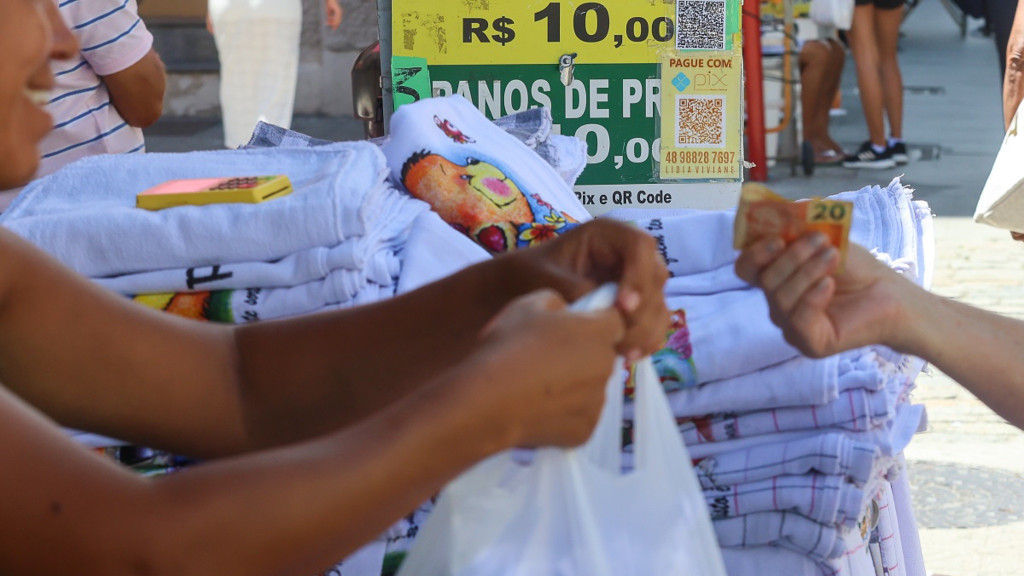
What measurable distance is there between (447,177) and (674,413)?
0.55 metres

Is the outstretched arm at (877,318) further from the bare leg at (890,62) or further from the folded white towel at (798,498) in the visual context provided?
the bare leg at (890,62)

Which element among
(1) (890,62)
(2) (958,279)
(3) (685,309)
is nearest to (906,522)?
(3) (685,309)

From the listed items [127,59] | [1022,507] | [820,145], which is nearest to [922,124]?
[820,145]

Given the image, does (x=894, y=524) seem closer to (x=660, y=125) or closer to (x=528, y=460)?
(x=528, y=460)

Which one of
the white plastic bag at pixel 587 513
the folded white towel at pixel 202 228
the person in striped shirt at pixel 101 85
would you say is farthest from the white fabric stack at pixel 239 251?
the person in striped shirt at pixel 101 85

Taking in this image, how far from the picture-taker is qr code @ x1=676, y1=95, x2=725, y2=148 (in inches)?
126

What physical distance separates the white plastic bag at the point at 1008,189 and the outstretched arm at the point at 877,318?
795mm

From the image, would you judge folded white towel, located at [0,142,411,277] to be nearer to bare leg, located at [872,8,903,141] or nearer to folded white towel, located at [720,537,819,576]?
folded white towel, located at [720,537,819,576]

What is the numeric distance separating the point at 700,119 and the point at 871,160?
16.4 feet

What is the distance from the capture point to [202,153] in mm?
1927

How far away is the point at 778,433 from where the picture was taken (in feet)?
5.10

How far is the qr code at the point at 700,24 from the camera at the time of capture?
10.3 feet

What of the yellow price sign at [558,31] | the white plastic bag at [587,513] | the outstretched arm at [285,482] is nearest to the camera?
the outstretched arm at [285,482]

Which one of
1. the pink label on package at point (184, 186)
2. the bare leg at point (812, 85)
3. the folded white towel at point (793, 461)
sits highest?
the pink label on package at point (184, 186)
